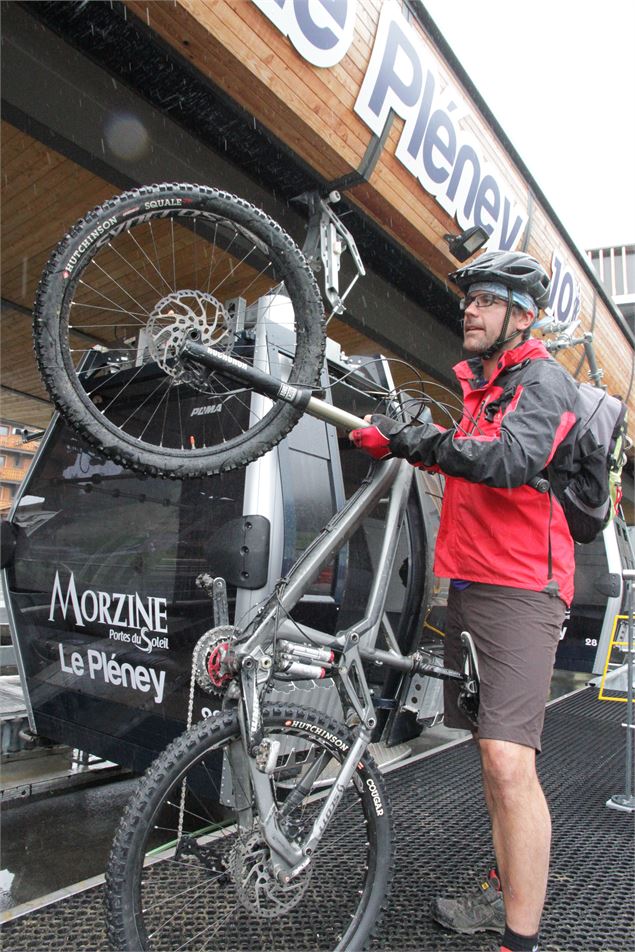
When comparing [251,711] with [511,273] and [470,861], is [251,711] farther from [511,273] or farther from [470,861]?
[511,273]

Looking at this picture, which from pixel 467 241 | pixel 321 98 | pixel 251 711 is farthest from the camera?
pixel 467 241

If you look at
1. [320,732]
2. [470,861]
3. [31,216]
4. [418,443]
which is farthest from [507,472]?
[31,216]

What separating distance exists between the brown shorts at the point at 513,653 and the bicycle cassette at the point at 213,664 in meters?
0.78

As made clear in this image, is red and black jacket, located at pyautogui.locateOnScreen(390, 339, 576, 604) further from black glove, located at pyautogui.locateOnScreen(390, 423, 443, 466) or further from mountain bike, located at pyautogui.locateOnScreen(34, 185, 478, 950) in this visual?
mountain bike, located at pyautogui.locateOnScreen(34, 185, 478, 950)

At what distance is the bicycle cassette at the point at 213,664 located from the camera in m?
1.94

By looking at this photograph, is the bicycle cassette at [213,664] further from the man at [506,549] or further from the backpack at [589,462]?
the backpack at [589,462]

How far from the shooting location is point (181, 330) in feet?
7.26

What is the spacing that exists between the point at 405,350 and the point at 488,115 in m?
2.39

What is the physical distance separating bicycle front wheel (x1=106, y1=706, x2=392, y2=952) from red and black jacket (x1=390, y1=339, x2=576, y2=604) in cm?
72

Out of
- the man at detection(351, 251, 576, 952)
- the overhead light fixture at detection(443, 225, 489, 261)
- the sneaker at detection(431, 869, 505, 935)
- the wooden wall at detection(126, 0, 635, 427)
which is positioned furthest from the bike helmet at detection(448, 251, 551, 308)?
the wooden wall at detection(126, 0, 635, 427)

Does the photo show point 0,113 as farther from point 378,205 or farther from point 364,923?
point 364,923

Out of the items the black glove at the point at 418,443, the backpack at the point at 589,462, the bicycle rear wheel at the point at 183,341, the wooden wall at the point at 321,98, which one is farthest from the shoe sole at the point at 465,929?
the wooden wall at the point at 321,98

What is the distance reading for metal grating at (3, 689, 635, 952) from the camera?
6.81 feet

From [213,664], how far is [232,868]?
547 millimetres
